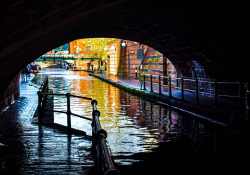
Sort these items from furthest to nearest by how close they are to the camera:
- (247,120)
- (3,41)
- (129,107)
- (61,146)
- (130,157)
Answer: (129,107) < (247,120) < (61,146) < (130,157) < (3,41)

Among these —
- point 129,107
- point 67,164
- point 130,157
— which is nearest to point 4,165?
point 67,164

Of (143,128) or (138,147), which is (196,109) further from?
(138,147)

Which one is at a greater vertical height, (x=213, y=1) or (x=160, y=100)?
(x=213, y=1)

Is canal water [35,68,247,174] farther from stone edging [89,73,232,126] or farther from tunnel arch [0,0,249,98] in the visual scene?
tunnel arch [0,0,249,98]

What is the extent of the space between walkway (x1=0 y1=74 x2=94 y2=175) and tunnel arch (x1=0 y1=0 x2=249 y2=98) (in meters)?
1.41

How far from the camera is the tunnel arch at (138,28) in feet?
15.4

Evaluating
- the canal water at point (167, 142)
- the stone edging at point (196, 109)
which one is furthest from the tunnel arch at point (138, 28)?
the stone edging at point (196, 109)

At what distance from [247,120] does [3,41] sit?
7.18 metres

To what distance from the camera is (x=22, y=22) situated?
4.42 m

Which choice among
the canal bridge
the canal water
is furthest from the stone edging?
the canal bridge

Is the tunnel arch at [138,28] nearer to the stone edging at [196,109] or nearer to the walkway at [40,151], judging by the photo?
the walkway at [40,151]

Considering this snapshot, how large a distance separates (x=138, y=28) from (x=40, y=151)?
10477mm

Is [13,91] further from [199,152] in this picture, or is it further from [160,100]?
[199,152]

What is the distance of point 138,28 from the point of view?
17.0 metres
